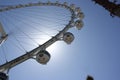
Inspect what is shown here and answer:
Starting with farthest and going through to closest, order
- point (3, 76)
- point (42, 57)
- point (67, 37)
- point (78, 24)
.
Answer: point (78, 24) < point (67, 37) < point (42, 57) < point (3, 76)

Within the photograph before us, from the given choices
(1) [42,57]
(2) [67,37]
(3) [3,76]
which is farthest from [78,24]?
(3) [3,76]

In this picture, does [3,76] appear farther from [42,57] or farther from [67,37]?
[67,37]

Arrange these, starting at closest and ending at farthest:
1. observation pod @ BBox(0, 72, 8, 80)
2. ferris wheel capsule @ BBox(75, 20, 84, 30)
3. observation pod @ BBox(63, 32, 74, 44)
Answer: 1. observation pod @ BBox(0, 72, 8, 80)
2. observation pod @ BBox(63, 32, 74, 44)
3. ferris wheel capsule @ BBox(75, 20, 84, 30)

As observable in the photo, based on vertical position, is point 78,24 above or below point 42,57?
above

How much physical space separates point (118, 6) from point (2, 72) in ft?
29.5

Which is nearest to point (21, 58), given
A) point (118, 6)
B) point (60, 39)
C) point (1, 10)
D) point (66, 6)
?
point (60, 39)

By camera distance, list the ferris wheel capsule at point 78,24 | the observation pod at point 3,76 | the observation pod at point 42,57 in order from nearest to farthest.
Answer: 1. the observation pod at point 3,76
2. the observation pod at point 42,57
3. the ferris wheel capsule at point 78,24

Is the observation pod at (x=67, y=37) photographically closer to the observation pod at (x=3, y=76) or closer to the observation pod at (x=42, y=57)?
the observation pod at (x=42, y=57)

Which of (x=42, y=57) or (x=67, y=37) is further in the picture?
(x=67, y=37)

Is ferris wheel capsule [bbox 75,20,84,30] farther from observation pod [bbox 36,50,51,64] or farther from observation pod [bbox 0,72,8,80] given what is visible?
observation pod [bbox 0,72,8,80]

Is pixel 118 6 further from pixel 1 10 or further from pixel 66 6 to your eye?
pixel 1 10

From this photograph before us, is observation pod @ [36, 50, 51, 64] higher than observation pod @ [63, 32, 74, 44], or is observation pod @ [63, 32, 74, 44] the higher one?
observation pod @ [63, 32, 74, 44]

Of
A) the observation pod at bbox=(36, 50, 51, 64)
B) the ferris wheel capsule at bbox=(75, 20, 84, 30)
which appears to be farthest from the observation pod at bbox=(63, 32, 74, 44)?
the ferris wheel capsule at bbox=(75, 20, 84, 30)

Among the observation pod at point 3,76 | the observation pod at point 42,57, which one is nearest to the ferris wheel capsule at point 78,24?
A: the observation pod at point 42,57
